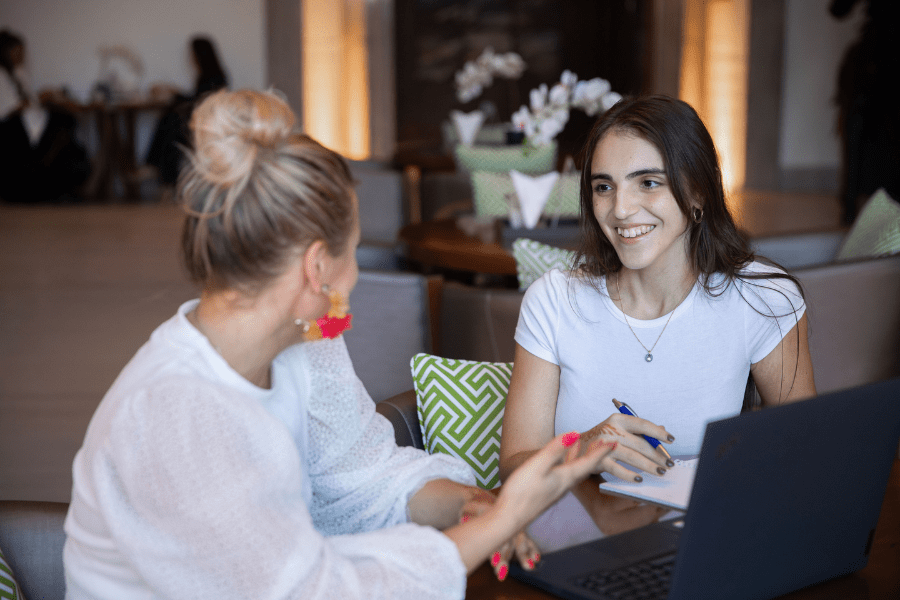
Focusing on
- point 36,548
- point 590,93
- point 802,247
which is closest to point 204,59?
point 590,93

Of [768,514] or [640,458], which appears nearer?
[768,514]

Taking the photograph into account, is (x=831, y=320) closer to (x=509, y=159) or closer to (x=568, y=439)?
(x=568, y=439)

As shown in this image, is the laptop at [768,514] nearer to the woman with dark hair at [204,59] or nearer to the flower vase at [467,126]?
the flower vase at [467,126]

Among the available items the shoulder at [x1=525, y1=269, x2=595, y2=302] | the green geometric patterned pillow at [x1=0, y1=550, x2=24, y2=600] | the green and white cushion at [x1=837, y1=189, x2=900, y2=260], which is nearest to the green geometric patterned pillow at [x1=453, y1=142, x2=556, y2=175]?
the green and white cushion at [x1=837, y1=189, x2=900, y2=260]

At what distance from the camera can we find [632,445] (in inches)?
51.0

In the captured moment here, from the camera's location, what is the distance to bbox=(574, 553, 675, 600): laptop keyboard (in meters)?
1.01

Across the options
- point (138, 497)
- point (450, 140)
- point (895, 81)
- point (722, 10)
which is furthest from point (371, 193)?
point (722, 10)

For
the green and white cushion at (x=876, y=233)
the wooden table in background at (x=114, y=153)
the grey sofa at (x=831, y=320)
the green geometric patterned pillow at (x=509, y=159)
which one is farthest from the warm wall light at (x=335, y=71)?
the grey sofa at (x=831, y=320)

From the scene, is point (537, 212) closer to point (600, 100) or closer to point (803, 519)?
point (600, 100)

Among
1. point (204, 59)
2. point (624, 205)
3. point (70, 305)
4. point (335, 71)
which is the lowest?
point (70, 305)

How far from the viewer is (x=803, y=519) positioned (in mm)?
965

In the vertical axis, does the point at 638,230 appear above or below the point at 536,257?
above

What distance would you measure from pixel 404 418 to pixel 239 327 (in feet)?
2.30

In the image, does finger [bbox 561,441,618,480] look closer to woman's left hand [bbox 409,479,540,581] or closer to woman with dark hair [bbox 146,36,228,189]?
woman's left hand [bbox 409,479,540,581]
